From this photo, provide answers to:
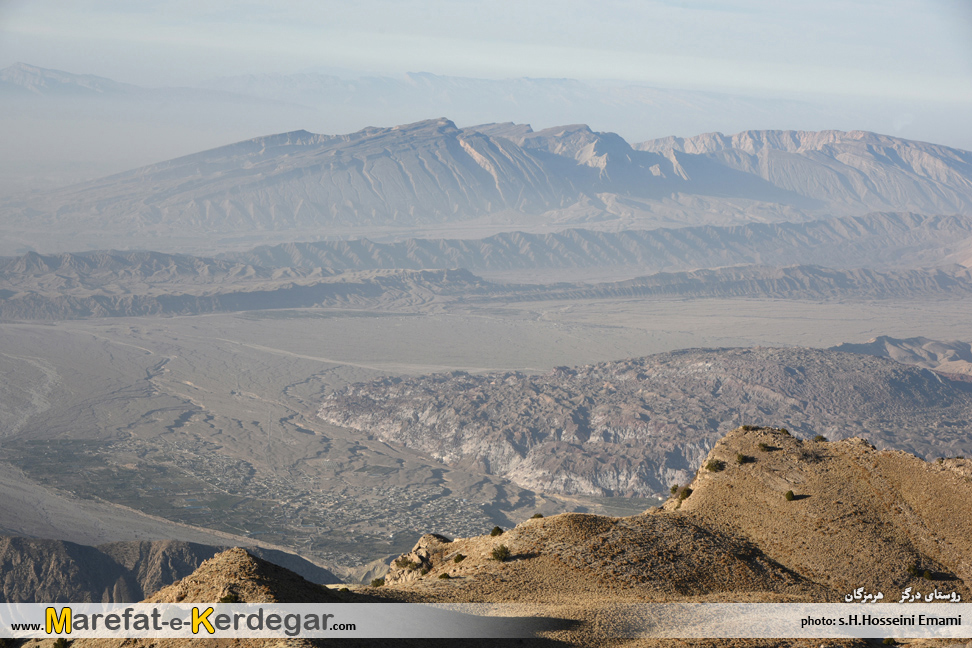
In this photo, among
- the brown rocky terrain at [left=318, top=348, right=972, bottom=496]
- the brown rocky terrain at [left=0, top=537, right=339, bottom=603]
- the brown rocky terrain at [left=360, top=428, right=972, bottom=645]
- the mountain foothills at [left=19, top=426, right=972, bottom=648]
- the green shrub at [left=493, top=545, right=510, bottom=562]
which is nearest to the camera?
the mountain foothills at [left=19, top=426, right=972, bottom=648]

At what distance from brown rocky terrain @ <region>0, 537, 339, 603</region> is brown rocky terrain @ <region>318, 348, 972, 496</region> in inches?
2404

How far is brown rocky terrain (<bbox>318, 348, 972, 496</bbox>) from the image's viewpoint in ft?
448

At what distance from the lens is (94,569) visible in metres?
82.8

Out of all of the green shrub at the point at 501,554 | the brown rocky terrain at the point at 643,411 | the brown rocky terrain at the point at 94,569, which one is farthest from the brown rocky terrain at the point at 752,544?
the brown rocky terrain at the point at 643,411

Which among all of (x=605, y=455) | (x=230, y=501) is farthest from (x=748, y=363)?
(x=230, y=501)

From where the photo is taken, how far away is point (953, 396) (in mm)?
171500

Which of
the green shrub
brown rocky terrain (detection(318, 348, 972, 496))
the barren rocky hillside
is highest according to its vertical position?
the barren rocky hillside

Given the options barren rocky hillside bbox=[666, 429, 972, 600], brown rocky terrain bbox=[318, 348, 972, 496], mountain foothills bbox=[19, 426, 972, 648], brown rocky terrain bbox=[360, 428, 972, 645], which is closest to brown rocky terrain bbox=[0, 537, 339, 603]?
brown rocky terrain bbox=[360, 428, 972, 645]

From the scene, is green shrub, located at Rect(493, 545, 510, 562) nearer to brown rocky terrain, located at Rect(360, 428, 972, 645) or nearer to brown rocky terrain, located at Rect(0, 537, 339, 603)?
brown rocky terrain, located at Rect(360, 428, 972, 645)

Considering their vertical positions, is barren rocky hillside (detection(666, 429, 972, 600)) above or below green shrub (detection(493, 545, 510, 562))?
above

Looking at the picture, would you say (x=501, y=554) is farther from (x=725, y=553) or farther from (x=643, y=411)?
(x=643, y=411)

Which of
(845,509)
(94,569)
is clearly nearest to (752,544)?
(845,509)

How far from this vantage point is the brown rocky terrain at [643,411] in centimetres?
13650

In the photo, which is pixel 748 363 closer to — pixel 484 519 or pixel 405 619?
pixel 484 519
